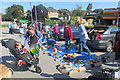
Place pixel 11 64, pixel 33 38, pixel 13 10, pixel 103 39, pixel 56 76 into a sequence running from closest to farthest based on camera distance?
pixel 56 76 < pixel 33 38 < pixel 11 64 < pixel 103 39 < pixel 13 10

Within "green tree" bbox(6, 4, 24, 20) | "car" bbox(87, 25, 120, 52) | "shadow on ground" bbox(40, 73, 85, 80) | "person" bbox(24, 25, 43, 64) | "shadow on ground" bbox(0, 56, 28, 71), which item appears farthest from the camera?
"green tree" bbox(6, 4, 24, 20)

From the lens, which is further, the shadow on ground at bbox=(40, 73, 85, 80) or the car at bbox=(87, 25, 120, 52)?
the car at bbox=(87, 25, 120, 52)

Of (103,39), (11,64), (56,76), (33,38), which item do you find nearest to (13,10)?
(11,64)

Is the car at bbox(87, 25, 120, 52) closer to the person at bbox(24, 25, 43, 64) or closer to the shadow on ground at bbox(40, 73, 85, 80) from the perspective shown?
the shadow on ground at bbox(40, 73, 85, 80)

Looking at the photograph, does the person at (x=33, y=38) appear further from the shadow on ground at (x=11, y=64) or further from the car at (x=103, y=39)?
the car at (x=103, y=39)

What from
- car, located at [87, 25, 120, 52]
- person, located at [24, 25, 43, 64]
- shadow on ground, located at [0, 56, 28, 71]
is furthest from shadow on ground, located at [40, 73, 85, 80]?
car, located at [87, 25, 120, 52]

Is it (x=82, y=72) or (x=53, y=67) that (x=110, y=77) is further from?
(x=53, y=67)

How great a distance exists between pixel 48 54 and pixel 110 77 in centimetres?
477

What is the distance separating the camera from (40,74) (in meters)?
4.92

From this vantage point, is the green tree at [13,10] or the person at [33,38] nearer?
the person at [33,38]

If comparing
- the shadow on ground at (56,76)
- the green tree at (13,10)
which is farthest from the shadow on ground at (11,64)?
the green tree at (13,10)

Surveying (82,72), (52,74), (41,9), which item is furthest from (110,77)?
(41,9)

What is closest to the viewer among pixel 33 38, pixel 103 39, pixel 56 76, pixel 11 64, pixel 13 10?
pixel 56 76

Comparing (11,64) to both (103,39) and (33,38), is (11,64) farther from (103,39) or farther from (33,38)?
(103,39)
